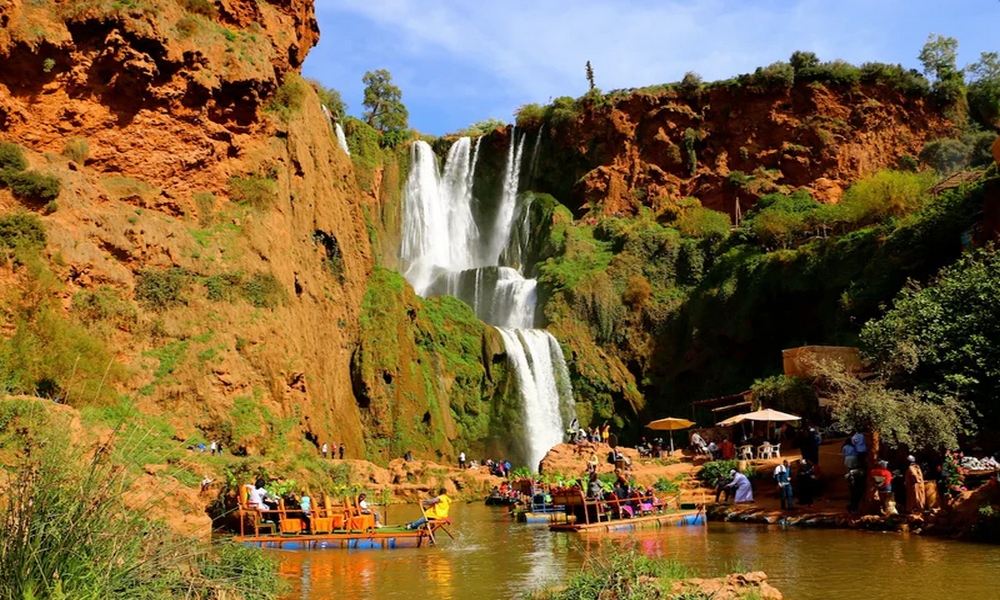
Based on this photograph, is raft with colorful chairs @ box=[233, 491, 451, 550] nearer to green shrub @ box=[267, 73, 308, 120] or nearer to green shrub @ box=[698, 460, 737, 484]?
green shrub @ box=[698, 460, 737, 484]

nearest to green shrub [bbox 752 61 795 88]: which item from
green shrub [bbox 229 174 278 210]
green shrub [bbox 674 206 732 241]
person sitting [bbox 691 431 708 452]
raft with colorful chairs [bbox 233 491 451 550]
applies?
green shrub [bbox 674 206 732 241]

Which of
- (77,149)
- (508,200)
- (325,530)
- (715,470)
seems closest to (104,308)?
(77,149)

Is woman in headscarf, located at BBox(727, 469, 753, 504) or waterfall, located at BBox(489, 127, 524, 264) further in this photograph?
waterfall, located at BBox(489, 127, 524, 264)

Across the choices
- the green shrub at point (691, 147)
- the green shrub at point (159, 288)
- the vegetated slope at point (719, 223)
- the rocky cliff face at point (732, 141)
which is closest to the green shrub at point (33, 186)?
the green shrub at point (159, 288)

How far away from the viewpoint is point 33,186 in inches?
1156

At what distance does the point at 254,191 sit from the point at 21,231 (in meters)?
10.8

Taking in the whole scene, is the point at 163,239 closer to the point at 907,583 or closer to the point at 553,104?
the point at 907,583

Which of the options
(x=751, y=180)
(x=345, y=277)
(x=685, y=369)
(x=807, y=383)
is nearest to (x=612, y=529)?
(x=807, y=383)

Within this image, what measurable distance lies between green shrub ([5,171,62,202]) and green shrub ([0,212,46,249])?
1062mm

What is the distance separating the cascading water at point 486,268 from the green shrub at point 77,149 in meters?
24.5

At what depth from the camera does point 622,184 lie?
64562 millimetres

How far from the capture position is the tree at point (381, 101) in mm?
80125

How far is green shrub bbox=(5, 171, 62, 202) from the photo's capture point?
29172 millimetres

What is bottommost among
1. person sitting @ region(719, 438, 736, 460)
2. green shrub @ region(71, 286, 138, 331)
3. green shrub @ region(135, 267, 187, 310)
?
person sitting @ region(719, 438, 736, 460)
